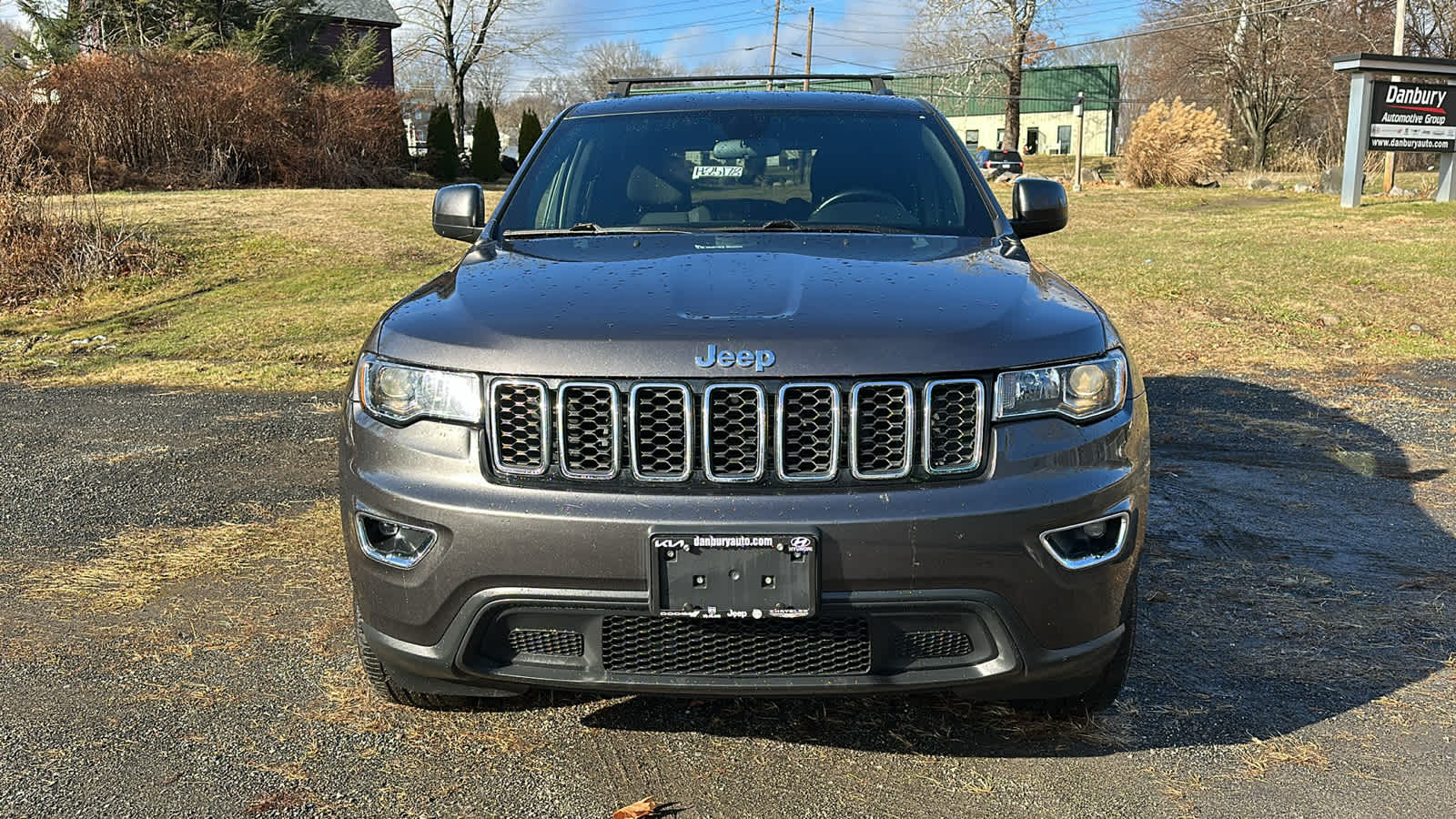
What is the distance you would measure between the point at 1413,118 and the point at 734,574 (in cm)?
2164

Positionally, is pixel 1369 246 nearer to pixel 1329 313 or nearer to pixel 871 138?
pixel 1329 313

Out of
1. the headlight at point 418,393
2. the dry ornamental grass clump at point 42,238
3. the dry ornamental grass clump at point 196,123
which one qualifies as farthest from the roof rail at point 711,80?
the dry ornamental grass clump at point 196,123

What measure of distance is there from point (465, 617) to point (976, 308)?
1367 millimetres

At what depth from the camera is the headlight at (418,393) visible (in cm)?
275

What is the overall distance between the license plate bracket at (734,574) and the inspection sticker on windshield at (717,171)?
6.56 feet

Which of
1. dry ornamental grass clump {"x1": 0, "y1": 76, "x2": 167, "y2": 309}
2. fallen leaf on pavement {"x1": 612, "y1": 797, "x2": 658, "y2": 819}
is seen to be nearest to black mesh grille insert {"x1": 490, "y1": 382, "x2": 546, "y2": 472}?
fallen leaf on pavement {"x1": 612, "y1": 797, "x2": 658, "y2": 819}

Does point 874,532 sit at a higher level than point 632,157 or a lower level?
lower

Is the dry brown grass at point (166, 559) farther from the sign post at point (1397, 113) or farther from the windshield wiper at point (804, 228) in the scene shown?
the sign post at point (1397, 113)

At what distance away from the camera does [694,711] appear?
10.9 feet

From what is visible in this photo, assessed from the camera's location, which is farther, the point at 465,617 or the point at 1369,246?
the point at 1369,246

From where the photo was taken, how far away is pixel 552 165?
4398 mm

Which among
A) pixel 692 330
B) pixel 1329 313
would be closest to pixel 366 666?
pixel 692 330

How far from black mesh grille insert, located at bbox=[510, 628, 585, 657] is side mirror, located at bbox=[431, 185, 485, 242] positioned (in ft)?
6.24

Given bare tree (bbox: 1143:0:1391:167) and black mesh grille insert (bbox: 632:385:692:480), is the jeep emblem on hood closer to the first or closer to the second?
black mesh grille insert (bbox: 632:385:692:480)
